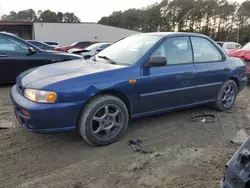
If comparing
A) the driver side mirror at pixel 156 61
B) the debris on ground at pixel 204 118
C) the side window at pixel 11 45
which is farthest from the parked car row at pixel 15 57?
the debris on ground at pixel 204 118

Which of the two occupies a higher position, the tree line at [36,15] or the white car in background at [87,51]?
the tree line at [36,15]

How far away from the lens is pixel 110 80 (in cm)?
313

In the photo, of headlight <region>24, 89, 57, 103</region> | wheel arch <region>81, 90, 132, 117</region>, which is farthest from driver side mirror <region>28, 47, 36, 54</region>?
wheel arch <region>81, 90, 132, 117</region>

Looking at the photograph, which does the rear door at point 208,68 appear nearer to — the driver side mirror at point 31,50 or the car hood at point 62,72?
the car hood at point 62,72

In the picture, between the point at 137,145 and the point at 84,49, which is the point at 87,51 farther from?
the point at 137,145

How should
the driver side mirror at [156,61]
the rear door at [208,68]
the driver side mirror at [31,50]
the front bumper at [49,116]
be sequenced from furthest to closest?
the driver side mirror at [31,50] → the rear door at [208,68] → the driver side mirror at [156,61] → the front bumper at [49,116]

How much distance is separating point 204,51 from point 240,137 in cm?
161

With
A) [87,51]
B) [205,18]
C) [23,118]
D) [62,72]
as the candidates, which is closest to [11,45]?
[87,51]

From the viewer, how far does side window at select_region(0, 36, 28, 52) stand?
20.3 ft

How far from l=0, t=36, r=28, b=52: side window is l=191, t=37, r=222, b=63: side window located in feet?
14.6

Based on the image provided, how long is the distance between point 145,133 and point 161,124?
0.48 meters

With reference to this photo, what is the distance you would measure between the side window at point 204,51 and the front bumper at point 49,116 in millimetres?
2319

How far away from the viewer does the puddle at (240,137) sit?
3521mm

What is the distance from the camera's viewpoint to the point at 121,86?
3223mm
